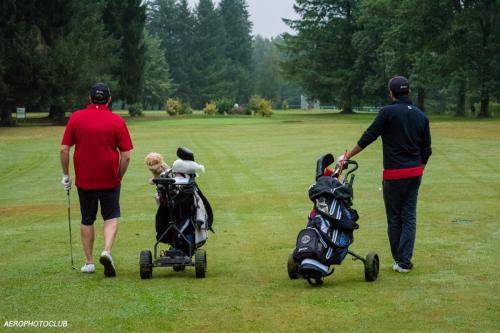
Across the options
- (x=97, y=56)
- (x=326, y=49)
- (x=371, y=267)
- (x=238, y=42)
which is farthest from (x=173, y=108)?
(x=371, y=267)

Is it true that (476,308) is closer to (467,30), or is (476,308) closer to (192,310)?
(192,310)

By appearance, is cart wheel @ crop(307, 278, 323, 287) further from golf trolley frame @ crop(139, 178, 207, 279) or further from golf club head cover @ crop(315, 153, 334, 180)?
golf trolley frame @ crop(139, 178, 207, 279)

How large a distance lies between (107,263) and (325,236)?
2.38m

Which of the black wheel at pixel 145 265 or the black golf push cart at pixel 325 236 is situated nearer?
the black golf push cart at pixel 325 236

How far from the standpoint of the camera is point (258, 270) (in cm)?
918

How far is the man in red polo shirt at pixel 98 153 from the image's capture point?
867 cm

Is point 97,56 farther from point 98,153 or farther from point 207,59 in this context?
point 207,59

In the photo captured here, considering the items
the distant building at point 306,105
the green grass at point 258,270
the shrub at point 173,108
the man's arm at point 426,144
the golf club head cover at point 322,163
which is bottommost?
the distant building at point 306,105

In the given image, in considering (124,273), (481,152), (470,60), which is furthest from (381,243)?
(470,60)

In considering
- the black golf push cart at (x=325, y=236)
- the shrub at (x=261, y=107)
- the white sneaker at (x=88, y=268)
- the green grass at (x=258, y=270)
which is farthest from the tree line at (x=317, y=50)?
the black golf push cart at (x=325, y=236)

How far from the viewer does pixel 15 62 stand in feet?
172

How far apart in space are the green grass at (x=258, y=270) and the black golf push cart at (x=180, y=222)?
0.68 ft

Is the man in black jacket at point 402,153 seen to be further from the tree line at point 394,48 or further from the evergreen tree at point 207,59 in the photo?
the evergreen tree at point 207,59

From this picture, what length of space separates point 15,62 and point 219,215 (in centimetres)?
4145
